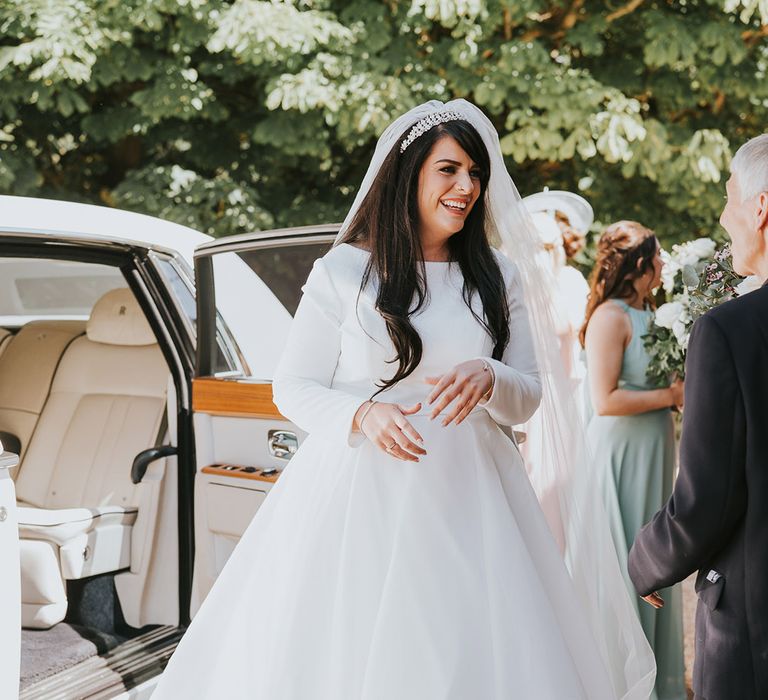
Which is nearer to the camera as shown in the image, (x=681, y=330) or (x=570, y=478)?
(x=570, y=478)

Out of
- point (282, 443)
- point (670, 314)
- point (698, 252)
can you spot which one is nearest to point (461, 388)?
point (282, 443)

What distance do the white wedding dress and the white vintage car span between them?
61cm

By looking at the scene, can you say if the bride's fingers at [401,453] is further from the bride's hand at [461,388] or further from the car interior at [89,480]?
the car interior at [89,480]

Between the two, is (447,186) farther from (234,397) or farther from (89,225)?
(89,225)

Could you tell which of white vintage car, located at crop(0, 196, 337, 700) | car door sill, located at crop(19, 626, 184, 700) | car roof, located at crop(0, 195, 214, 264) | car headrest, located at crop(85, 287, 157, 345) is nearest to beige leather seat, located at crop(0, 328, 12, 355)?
white vintage car, located at crop(0, 196, 337, 700)

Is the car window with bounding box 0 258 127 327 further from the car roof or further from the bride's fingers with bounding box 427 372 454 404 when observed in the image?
the bride's fingers with bounding box 427 372 454 404

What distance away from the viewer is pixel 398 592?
2.24 m

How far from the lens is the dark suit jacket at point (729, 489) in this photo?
1.73 meters

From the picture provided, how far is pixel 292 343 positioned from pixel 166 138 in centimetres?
669

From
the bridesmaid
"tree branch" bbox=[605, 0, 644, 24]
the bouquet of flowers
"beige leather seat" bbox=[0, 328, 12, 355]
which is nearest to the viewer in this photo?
the bouquet of flowers

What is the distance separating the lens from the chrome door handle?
3.29 meters

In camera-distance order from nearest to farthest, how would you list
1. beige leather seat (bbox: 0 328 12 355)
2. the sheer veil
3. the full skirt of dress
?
the full skirt of dress
the sheer veil
beige leather seat (bbox: 0 328 12 355)

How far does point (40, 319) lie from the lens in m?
4.81

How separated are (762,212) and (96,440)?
309cm
